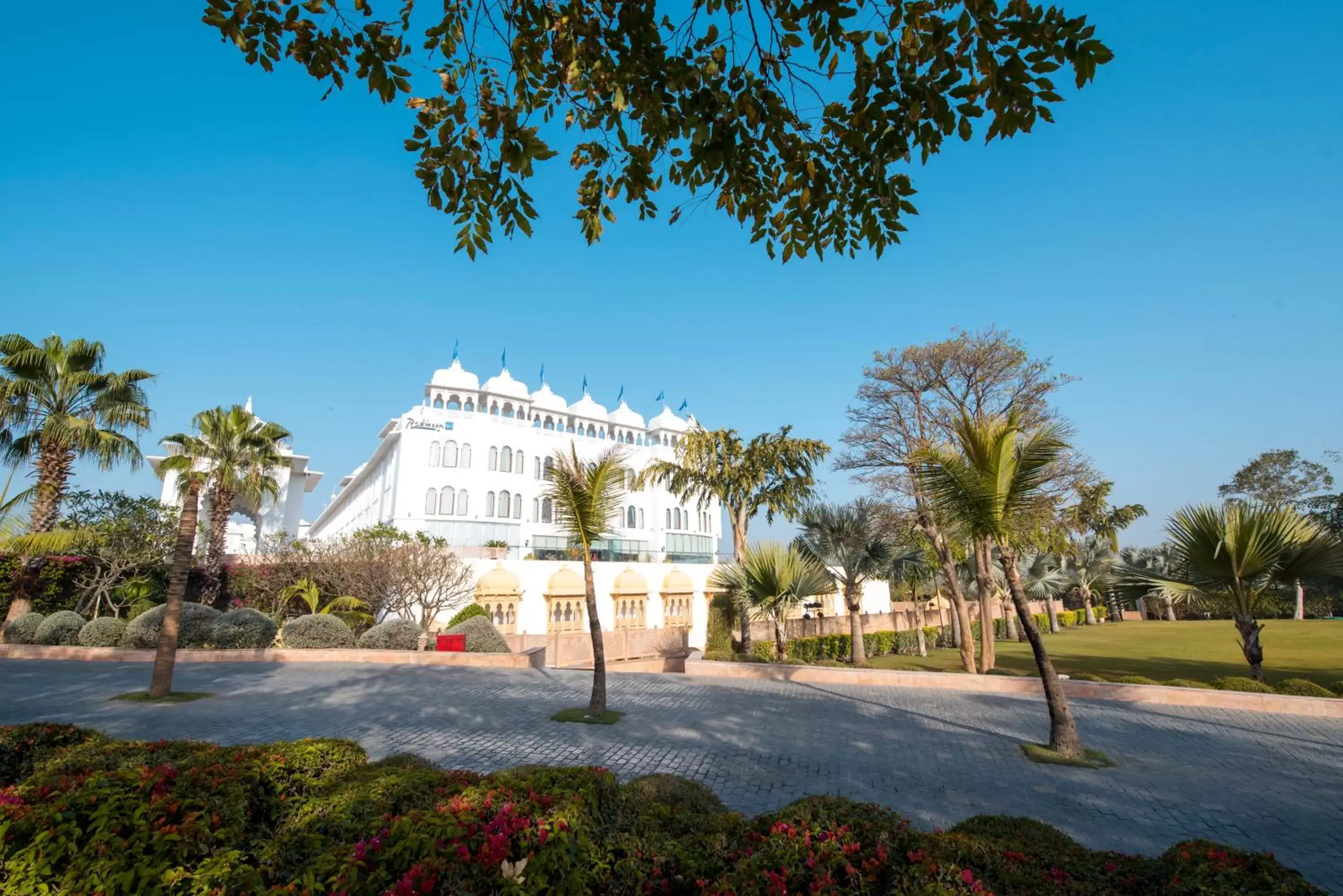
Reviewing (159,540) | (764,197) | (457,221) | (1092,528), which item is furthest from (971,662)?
(1092,528)

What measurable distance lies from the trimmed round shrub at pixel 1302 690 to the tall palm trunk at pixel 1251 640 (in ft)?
1.84

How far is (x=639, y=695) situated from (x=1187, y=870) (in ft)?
36.5

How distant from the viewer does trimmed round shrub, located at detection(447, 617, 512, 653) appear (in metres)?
18.4

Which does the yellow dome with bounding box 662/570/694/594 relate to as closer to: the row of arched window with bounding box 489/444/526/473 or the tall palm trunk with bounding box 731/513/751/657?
the tall palm trunk with bounding box 731/513/751/657

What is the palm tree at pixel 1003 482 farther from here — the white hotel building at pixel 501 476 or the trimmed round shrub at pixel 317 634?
the white hotel building at pixel 501 476

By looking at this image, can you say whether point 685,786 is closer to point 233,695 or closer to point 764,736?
point 764,736

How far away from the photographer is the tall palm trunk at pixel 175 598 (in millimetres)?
11320

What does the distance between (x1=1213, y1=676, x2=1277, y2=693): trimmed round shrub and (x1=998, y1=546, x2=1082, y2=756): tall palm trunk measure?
5.09 meters

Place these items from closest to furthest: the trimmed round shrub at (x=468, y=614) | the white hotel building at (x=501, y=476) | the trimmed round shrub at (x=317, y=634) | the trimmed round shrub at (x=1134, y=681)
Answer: the trimmed round shrub at (x=1134, y=681) < the trimmed round shrub at (x=317, y=634) < the trimmed round shrub at (x=468, y=614) < the white hotel building at (x=501, y=476)

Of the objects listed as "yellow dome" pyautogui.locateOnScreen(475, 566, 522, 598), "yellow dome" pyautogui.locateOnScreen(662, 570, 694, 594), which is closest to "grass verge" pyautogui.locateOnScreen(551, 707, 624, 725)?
"yellow dome" pyautogui.locateOnScreen(475, 566, 522, 598)

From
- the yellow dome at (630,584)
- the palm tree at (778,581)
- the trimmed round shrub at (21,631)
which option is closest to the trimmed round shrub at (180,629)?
the trimmed round shrub at (21,631)

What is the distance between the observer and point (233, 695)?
39.1 ft

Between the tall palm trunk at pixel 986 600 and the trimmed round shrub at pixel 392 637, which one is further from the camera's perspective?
the trimmed round shrub at pixel 392 637

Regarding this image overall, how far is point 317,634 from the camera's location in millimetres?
17750
